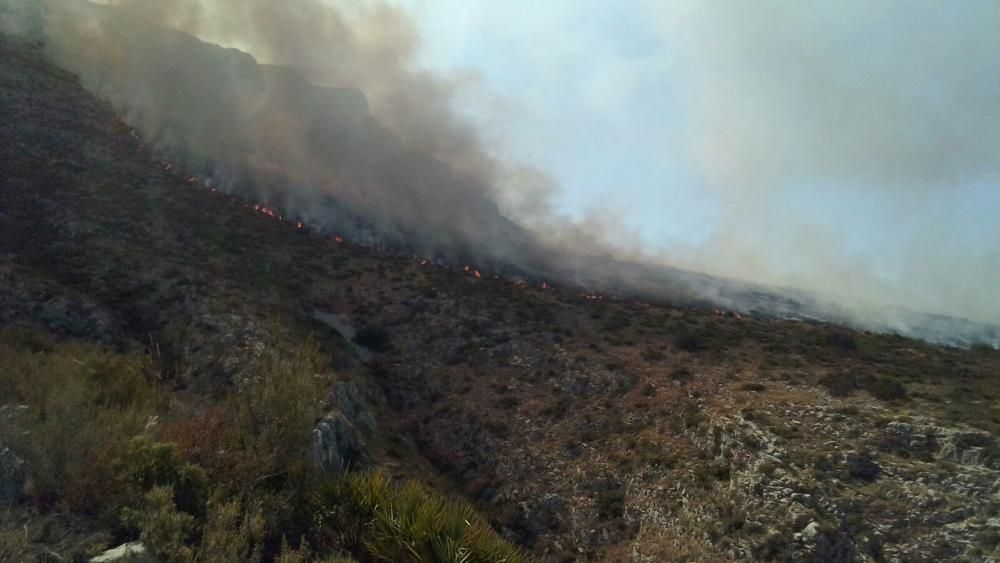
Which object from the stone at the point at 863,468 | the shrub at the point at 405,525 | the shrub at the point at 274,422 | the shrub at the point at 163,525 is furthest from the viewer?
the stone at the point at 863,468

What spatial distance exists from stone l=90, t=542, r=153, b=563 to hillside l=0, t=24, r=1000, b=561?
0.30 meters

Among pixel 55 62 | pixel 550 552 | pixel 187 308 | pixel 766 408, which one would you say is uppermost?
pixel 55 62

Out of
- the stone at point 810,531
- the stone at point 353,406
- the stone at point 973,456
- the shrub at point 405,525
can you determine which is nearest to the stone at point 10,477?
the shrub at point 405,525

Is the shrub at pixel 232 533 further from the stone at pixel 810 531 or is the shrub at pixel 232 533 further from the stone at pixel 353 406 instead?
the stone at pixel 810 531

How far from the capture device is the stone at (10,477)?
28.2 ft

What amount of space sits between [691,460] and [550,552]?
667cm

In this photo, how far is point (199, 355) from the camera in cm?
2680

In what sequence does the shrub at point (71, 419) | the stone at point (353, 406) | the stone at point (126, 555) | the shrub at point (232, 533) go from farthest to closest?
the stone at point (353, 406)
the shrub at point (71, 419)
the shrub at point (232, 533)
the stone at point (126, 555)

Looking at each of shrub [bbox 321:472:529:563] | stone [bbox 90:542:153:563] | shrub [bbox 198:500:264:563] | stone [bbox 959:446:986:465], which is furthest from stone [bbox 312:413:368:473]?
stone [bbox 959:446:986:465]

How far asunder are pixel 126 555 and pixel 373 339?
29.0 m

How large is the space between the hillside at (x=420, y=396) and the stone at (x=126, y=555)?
0.30m

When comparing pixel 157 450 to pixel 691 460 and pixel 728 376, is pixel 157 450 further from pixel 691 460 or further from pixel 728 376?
pixel 728 376

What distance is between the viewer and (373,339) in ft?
120

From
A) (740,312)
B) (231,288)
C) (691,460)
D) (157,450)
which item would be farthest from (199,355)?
(740,312)
